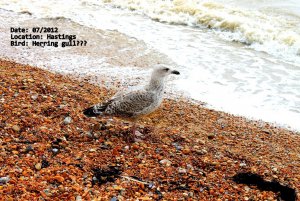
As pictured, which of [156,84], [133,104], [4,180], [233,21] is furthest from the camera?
[233,21]

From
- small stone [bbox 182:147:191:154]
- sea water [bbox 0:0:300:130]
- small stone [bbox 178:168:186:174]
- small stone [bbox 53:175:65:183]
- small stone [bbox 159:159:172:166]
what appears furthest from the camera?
sea water [bbox 0:0:300:130]

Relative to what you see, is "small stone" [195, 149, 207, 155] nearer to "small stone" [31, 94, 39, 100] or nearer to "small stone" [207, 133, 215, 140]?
"small stone" [207, 133, 215, 140]

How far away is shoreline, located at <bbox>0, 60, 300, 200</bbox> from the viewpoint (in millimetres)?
4219

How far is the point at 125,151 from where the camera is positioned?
16.7ft

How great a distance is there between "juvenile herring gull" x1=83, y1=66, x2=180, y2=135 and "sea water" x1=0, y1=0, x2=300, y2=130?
9.89 feet

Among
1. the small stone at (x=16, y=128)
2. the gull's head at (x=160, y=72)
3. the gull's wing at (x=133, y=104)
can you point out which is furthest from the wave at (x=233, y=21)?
the small stone at (x=16, y=128)

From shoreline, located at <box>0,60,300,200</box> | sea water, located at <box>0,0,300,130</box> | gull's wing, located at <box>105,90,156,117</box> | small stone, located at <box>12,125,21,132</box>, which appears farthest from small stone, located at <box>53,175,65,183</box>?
sea water, located at <box>0,0,300,130</box>

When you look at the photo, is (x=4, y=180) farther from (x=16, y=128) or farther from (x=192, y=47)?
(x=192, y=47)

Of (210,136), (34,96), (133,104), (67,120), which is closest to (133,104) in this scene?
(133,104)

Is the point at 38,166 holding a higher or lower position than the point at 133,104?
lower

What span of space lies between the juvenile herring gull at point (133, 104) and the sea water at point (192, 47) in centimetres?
302

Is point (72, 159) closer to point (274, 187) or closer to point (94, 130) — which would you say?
point (94, 130)

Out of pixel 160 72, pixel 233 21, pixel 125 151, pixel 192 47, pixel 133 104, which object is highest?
pixel 160 72

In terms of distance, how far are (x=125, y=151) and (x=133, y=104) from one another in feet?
2.07
